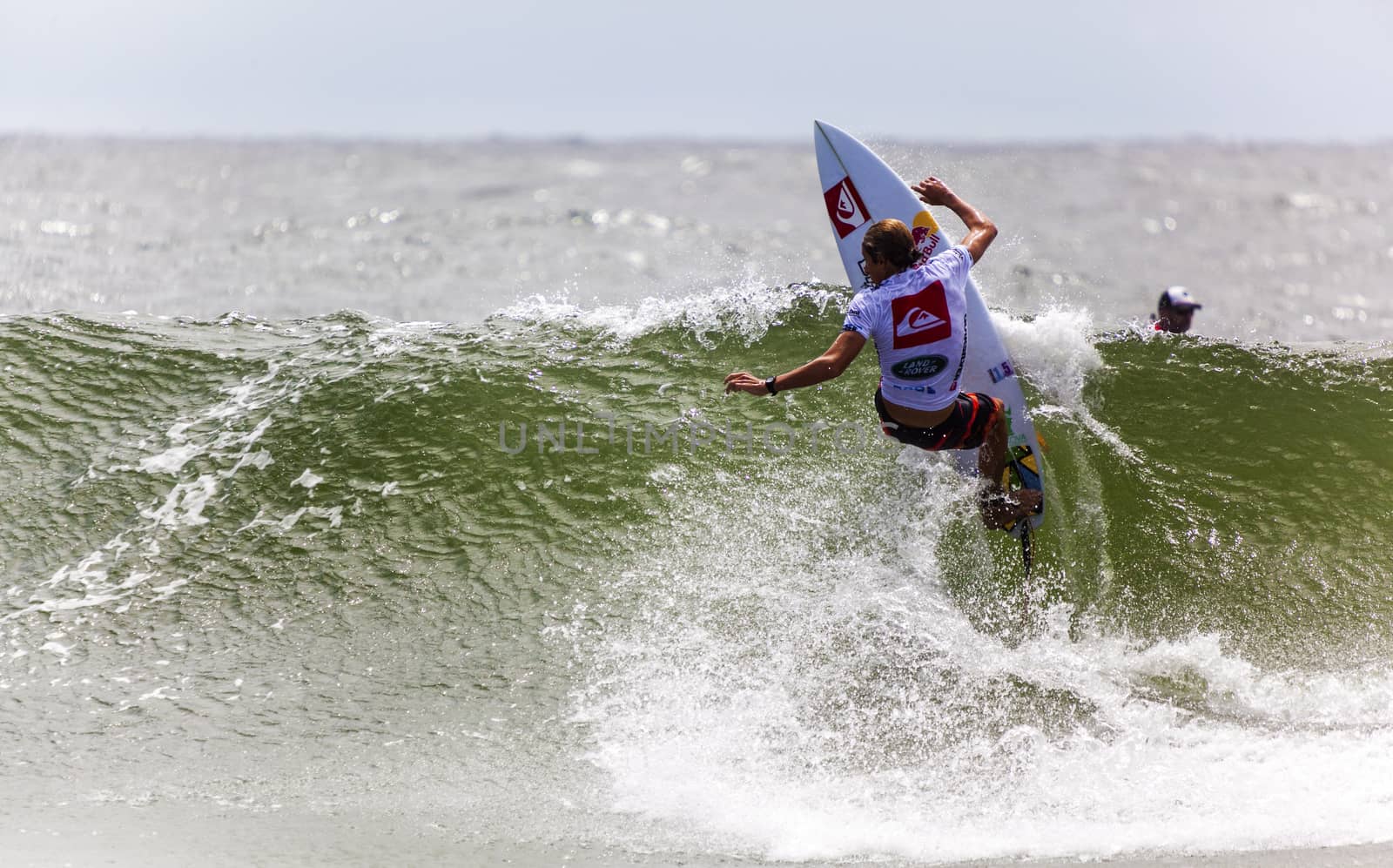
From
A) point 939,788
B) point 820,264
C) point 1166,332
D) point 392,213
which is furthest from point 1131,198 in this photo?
point 939,788

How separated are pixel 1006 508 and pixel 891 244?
1.66m

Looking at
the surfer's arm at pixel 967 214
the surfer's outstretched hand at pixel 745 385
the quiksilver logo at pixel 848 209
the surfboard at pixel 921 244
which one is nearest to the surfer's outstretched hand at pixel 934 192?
the surfer's arm at pixel 967 214

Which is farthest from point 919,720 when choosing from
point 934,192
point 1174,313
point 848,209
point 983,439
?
point 1174,313

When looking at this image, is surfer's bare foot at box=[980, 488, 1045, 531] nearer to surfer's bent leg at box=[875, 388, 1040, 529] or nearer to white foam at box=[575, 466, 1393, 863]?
surfer's bent leg at box=[875, 388, 1040, 529]

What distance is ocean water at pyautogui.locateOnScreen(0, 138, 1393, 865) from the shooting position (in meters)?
4.12

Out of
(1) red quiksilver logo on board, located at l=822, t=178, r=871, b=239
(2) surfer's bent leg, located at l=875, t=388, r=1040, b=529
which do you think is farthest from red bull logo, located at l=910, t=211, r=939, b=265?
(2) surfer's bent leg, located at l=875, t=388, r=1040, b=529

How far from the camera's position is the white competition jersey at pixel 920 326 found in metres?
4.77

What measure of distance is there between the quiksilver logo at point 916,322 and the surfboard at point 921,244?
109cm

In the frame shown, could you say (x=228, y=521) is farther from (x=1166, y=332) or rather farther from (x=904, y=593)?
(x=1166, y=332)

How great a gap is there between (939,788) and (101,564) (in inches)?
174

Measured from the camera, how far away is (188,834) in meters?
3.94

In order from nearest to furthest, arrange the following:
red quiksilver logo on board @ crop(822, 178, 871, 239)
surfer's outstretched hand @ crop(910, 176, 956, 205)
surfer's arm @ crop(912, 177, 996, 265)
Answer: surfer's arm @ crop(912, 177, 996, 265) < surfer's outstretched hand @ crop(910, 176, 956, 205) < red quiksilver logo on board @ crop(822, 178, 871, 239)

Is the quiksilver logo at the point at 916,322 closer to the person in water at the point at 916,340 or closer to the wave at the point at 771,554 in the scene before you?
the person in water at the point at 916,340

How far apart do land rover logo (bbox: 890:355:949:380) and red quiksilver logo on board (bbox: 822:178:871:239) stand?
186 cm
